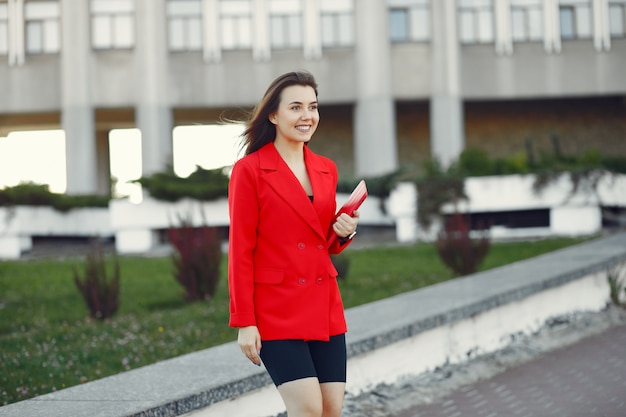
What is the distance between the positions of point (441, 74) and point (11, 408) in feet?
93.3

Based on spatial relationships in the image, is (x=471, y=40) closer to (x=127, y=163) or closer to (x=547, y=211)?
(x=547, y=211)

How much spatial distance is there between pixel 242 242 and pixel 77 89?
29.0 meters

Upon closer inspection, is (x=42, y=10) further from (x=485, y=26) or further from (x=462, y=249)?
(x=462, y=249)

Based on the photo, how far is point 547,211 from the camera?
802 inches

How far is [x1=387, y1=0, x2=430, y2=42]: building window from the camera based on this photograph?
3158cm

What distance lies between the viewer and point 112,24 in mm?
31312

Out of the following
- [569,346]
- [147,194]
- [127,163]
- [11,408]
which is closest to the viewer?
[11,408]

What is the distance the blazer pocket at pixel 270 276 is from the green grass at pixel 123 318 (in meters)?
2.93

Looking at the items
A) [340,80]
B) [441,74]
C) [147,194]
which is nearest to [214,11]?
[340,80]

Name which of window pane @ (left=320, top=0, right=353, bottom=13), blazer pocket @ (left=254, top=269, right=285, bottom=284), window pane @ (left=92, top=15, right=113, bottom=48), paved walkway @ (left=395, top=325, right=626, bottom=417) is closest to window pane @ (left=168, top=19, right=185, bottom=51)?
window pane @ (left=92, top=15, right=113, bottom=48)

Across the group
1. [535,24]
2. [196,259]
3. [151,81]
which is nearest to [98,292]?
[196,259]

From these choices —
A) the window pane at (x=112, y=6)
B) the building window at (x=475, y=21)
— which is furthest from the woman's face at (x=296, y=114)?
the building window at (x=475, y=21)

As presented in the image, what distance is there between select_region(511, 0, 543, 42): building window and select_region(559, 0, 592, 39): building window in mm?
838

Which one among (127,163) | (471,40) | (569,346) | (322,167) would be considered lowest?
(569,346)
